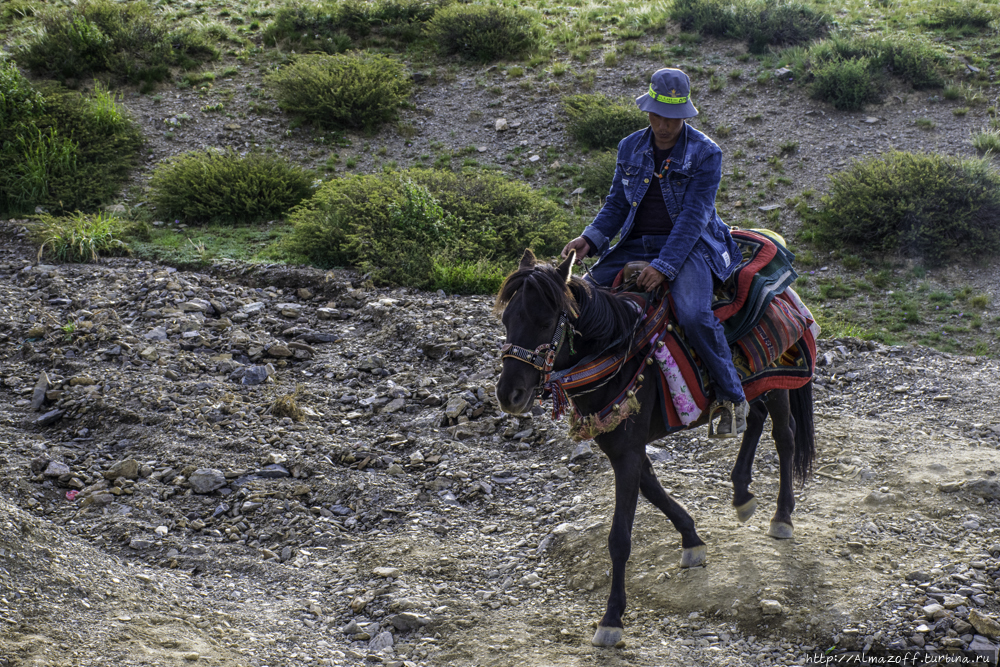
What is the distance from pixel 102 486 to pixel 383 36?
1732 centimetres

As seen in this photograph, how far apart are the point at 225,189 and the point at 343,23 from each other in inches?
388

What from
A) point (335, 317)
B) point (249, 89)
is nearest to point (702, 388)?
point (335, 317)

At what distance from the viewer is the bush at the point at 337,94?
16109mm

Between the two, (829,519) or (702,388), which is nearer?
(702,388)

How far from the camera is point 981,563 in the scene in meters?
4.21

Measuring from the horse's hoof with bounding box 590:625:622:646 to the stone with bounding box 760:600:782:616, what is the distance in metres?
0.87

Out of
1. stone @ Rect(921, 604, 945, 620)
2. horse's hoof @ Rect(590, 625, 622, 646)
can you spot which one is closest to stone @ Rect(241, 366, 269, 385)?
horse's hoof @ Rect(590, 625, 622, 646)

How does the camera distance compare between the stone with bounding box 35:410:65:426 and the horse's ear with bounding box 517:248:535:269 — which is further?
the stone with bounding box 35:410:65:426

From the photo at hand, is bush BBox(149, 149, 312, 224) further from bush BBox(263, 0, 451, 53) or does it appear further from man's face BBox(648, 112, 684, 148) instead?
man's face BBox(648, 112, 684, 148)

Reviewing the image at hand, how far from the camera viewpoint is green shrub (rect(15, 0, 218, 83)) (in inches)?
651

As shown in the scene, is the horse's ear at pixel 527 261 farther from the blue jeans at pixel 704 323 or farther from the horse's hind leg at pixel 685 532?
the horse's hind leg at pixel 685 532

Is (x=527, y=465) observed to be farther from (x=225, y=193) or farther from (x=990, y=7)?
(x=990, y=7)

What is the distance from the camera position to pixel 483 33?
A: 1905 centimetres

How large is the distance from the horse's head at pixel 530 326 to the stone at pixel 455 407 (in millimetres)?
3706
